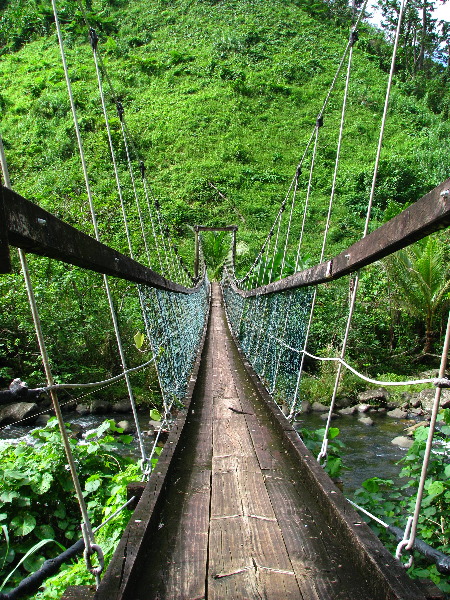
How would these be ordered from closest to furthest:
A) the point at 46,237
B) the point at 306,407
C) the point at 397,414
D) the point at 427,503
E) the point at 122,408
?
the point at 46,237 < the point at 427,503 < the point at 122,408 < the point at 397,414 < the point at 306,407

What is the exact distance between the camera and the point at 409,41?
86.2 ft

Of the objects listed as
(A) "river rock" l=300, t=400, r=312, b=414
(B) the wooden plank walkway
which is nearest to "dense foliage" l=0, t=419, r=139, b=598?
(B) the wooden plank walkway

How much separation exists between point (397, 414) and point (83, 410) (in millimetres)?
3573

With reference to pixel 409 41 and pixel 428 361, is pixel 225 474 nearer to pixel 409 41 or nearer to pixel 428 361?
pixel 428 361

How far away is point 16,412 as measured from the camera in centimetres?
488

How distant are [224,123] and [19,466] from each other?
763 inches

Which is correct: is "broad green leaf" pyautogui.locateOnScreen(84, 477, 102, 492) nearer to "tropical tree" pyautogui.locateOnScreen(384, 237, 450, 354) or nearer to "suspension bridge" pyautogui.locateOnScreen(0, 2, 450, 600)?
"suspension bridge" pyautogui.locateOnScreen(0, 2, 450, 600)

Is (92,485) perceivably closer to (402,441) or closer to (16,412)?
(16,412)

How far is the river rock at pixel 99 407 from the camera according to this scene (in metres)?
5.33

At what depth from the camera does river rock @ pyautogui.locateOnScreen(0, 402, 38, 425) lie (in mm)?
4797

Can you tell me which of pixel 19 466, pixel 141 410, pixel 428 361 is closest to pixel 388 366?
pixel 428 361

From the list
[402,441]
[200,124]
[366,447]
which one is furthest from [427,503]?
[200,124]

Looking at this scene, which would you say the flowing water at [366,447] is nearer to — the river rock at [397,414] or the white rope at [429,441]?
the river rock at [397,414]

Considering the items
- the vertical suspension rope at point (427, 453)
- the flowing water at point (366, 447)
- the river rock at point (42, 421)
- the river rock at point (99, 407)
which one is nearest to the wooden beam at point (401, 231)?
the vertical suspension rope at point (427, 453)
